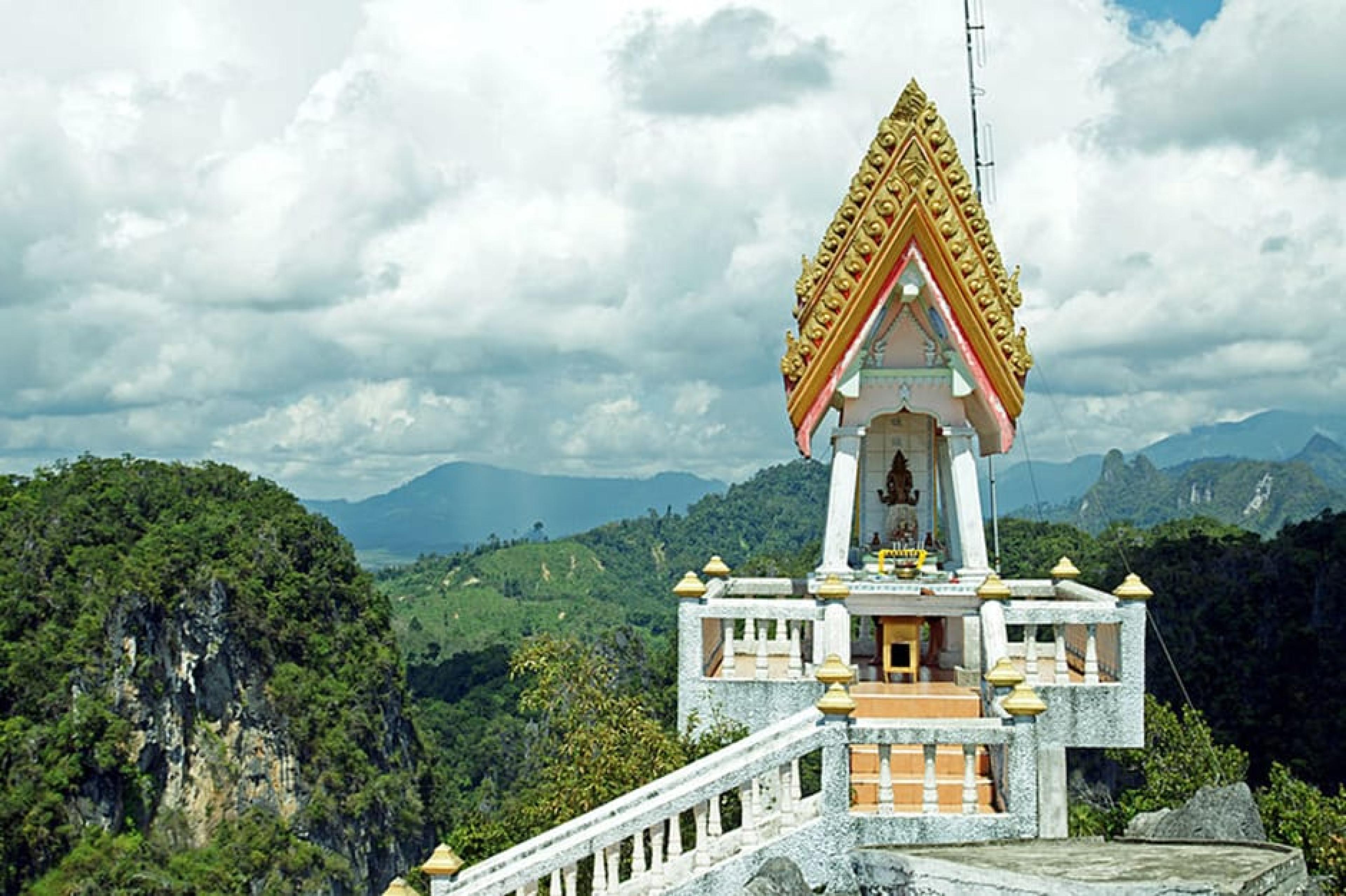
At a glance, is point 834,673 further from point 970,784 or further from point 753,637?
point 753,637

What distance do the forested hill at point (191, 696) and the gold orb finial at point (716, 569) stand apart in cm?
3465

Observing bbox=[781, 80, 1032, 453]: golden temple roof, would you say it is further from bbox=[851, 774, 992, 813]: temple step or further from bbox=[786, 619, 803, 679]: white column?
bbox=[851, 774, 992, 813]: temple step

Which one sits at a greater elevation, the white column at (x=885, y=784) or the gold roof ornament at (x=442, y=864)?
the white column at (x=885, y=784)

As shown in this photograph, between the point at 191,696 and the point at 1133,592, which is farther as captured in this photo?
the point at 191,696

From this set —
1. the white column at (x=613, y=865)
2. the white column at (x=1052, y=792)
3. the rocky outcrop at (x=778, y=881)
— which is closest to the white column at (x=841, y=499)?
the white column at (x=1052, y=792)

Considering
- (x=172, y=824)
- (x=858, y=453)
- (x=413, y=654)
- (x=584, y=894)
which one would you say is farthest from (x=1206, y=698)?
(x=413, y=654)

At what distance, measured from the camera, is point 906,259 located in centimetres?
1328

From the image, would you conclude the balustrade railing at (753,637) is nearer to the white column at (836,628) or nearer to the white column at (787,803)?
the white column at (836,628)

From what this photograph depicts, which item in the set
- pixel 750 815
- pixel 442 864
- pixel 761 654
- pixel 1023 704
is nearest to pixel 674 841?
pixel 750 815

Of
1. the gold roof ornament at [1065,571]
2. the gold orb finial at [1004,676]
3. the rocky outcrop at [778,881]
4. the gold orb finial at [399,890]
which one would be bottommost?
the gold orb finial at [399,890]

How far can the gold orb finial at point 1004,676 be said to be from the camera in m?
10.2

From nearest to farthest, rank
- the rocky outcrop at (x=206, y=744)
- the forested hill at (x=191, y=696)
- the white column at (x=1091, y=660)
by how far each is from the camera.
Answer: the white column at (x=1091, y=660) → the forested hill at (x=191, y=696) → the rocky outcrop at (x=206, y=744)

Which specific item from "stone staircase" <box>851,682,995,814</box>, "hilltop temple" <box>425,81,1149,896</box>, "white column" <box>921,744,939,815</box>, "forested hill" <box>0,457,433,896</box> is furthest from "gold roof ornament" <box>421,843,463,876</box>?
"forested hill" <box>0,457,433,896</box>

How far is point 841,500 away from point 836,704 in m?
4.10
